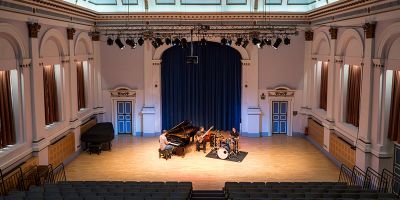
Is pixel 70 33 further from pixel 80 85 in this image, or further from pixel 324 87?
pixel 324 87

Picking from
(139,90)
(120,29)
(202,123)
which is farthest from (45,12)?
(202,123)

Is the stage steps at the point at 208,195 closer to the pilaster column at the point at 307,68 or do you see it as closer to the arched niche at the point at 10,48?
the arched niche at the point at 10,48

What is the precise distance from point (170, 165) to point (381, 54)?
29.4ft

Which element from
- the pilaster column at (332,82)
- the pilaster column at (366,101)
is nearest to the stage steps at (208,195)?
the pilaster column at (366,101)

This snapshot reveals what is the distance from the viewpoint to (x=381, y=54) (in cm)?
1345

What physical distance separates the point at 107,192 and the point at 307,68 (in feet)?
46.0

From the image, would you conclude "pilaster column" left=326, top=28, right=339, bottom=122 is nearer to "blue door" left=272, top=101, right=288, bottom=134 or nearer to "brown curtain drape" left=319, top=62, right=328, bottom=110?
"brown curtain drape" left=319, top=62, right=328, bottom=110

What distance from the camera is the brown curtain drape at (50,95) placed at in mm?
16078

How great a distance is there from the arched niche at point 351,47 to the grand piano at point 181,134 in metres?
7.45

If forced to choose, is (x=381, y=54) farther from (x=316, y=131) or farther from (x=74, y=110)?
(x=74, y=110)

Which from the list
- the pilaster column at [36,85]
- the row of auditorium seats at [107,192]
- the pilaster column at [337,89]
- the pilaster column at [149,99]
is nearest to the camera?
the row of auditorium seats at [107,192]

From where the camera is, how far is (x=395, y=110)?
13.0 m

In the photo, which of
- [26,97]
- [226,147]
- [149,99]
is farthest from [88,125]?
[226,147]

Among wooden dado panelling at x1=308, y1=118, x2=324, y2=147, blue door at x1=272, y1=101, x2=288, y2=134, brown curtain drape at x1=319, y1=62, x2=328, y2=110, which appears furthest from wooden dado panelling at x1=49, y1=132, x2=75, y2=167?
brown curtain drape at x1=319, y1=62, x2=328, y2=110
